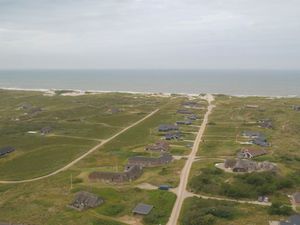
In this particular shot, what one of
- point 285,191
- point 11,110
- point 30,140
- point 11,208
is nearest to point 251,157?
point 285,191

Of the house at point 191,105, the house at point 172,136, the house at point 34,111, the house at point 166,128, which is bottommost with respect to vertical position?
the house at point 172,136

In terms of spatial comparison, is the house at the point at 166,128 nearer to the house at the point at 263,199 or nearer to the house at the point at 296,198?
the house at the point at 263,199

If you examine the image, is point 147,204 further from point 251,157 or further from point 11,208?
point 251,157

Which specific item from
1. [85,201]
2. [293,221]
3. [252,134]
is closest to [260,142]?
[252,134]

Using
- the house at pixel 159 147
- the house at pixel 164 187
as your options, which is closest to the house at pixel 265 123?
the house at pixel 159 147

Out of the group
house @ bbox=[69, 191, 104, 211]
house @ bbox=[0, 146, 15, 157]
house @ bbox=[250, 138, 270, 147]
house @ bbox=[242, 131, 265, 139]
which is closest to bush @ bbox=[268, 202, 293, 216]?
house @ bbox=[69, 191, 104, 211]

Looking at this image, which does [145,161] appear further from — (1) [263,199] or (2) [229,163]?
(1) [263,199]

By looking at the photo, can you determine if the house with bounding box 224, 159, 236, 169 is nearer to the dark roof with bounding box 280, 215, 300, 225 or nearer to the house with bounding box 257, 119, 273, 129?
the dark roof with bounding box 280, 215, 300, 225
